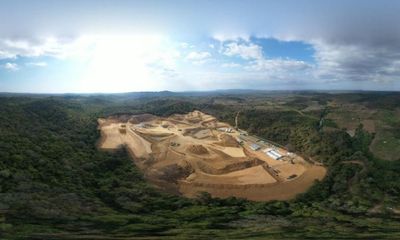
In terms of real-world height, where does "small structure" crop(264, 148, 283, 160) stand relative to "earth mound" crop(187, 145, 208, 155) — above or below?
below

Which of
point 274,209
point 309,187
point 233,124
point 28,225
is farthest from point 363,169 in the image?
point 28,225

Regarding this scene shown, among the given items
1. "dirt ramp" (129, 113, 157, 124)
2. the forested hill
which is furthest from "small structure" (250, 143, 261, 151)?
"dirt ramp" (129, 113, 157, 124)

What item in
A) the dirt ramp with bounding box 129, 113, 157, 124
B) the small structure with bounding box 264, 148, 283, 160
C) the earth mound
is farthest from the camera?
the dirt ramp with bounding box 129, 113, 157, 124

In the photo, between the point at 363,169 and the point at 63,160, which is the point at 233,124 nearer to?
the point at 363,169

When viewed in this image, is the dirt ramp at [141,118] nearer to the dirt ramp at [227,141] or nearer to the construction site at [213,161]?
the construction site at [213,161]

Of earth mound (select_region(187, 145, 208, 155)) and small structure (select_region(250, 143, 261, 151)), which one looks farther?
small structure (select_region(250, 143, 261, 151))

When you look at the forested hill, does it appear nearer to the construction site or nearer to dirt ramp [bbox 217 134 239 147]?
the construction site

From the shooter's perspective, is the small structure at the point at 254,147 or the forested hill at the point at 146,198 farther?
the small structure at the point at 254,147

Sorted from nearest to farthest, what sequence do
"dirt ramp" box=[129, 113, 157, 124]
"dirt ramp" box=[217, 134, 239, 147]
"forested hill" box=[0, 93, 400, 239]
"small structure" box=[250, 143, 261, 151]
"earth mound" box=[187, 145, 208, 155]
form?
"forested hill" box=[0, 93, 400, 239] < "earth mound" box=[187, 145, 208, 155] < "small structure" box=[250, 143, 261, 151] < "dirt ramp" box=[217, 134, 239, 147] < "dirt ramp" box=[129, 113, 157, 124]

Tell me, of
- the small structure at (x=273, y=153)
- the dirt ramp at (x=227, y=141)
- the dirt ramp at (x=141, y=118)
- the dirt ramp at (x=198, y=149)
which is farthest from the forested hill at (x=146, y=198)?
the dirt ramp at (x=141, y=118)
